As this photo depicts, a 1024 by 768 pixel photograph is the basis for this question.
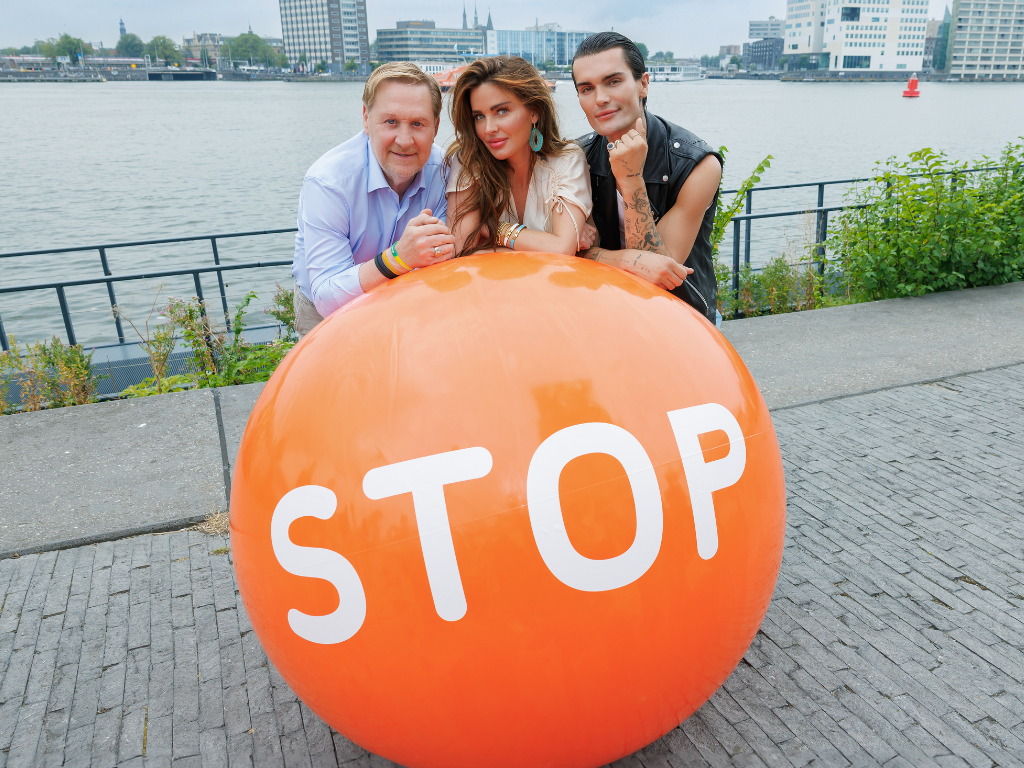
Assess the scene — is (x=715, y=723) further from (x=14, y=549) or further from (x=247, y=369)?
(x=247, y=369)

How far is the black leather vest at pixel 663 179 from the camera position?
3.30 metres

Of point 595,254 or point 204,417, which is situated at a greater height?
point 595,254

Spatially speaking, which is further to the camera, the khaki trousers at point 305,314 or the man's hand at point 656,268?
the khaki trousers at point 305,314

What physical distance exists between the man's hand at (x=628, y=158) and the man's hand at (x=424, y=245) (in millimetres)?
735

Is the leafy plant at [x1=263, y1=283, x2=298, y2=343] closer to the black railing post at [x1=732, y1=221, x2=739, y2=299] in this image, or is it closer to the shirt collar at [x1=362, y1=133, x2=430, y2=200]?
the shirt collar at [x1=362, y1=133, x2=430, y2=200]

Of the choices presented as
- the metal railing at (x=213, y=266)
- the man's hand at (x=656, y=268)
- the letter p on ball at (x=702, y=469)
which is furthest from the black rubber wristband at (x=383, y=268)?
the metal railing at (x=213, y=266)

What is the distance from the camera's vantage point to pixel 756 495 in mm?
2375

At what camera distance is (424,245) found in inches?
113

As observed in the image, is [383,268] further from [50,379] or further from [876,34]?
[876,34]

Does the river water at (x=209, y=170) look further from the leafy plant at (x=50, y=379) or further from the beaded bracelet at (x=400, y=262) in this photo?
the leafy plant at (x=50, y=379)

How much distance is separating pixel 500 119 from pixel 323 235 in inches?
35.5

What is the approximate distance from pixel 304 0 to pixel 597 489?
366 ft

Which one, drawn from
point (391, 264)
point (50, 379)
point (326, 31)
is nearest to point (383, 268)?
point (391, 264)

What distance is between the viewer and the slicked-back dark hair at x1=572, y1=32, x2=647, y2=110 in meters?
3.18
